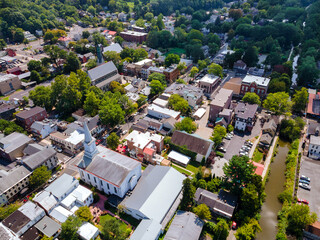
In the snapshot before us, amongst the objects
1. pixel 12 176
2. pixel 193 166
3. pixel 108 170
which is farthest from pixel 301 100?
pixel 12 176

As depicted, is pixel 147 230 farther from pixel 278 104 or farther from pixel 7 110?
pixel 7 110

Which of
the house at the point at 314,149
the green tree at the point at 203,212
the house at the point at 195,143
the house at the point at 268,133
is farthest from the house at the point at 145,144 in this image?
the house at the point at 314,149

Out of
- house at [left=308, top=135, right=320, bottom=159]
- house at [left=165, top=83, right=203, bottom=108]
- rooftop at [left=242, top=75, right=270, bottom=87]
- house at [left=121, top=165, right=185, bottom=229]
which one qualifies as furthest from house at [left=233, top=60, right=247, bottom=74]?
house at [left=121, top=165, right=185, bottom=229]

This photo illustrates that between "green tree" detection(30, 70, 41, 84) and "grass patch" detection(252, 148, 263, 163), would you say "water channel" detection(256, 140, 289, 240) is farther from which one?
"green tree" detection(30, 70, 41, 84)

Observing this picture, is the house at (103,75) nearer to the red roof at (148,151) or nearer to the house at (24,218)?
the red roof at (148,151)

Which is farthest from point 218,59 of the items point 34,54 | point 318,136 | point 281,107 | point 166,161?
point 34,54

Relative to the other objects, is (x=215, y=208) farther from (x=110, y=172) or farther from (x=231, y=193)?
(x=110, y=172)
